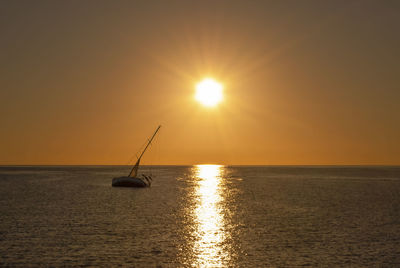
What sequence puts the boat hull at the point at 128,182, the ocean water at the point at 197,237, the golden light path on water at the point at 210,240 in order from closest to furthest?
the ocean water at the point at 197,237
the golden light path on water at the point at 210,240
the boat hull at the point at 128,182

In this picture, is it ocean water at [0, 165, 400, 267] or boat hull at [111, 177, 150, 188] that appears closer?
ocean water at [0, 165, 400, 267]

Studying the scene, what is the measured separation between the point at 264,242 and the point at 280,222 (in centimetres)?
1689

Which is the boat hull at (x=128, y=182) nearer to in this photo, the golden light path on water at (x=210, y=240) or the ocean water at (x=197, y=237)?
the ocean water at (x=197, y=237)

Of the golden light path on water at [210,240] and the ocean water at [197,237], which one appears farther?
the golden light path on water at [210,240]

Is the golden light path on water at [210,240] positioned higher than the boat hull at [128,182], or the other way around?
the boat hull at [128,182]

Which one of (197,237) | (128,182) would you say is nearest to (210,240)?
(197,237)

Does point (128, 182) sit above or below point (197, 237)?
above

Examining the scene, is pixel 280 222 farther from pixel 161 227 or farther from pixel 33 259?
pixel 33 259

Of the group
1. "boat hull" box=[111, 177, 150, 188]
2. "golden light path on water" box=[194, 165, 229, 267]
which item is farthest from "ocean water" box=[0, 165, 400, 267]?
"boat hull" box=[111, 177, 150, 188]

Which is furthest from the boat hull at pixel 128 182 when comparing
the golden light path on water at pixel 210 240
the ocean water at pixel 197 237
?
the golden light path on water at pixel 210 240

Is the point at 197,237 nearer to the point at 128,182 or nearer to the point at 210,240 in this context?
the point at 210,240

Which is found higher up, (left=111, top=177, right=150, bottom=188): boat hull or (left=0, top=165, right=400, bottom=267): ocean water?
(left=111, top=177, right=150, bottom=188): boat hull

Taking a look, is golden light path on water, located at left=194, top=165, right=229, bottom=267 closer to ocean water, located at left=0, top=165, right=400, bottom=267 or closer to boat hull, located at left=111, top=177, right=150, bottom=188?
ocean water, located at left=0, top=165, right=400, bottom=267

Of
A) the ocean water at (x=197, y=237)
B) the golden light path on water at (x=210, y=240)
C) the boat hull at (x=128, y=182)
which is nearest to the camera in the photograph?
the ocean water at (x=197, y=237)
